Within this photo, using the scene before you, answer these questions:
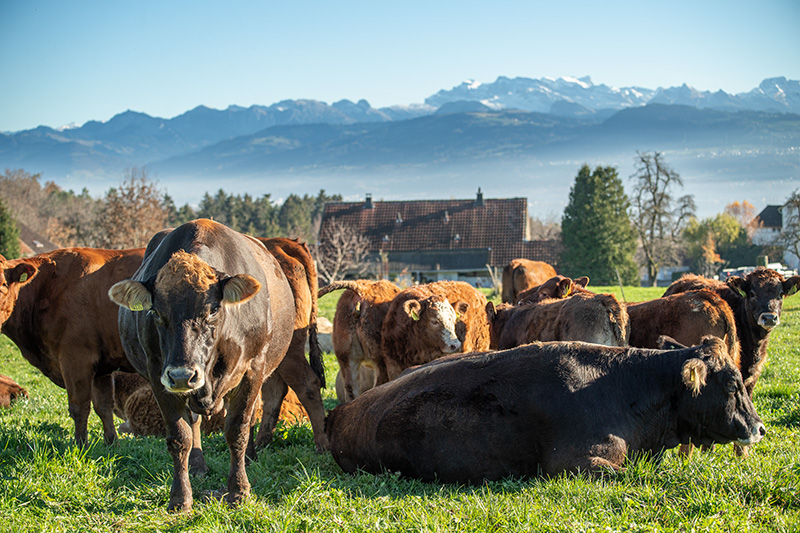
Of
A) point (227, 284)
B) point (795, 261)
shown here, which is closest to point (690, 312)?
point (227, 284)

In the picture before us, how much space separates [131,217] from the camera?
1891 inches

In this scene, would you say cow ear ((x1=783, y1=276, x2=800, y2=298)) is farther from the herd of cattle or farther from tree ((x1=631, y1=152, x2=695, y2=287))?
tree ((x1=631, y1=152, x2=695, y2=287))

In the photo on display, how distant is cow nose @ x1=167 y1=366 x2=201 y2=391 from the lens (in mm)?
4406

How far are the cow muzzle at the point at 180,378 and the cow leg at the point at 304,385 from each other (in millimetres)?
2918

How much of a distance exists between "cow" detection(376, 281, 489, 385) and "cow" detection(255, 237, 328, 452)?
58.6 inches

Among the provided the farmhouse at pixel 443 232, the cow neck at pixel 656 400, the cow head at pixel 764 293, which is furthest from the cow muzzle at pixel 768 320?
the farmhouse at pixel 443 232

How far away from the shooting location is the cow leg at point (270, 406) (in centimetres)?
750

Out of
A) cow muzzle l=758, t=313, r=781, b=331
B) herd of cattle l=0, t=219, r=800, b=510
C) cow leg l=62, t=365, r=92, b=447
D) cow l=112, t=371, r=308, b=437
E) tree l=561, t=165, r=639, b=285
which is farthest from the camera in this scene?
tree l=561, t=165, r=639, b=285

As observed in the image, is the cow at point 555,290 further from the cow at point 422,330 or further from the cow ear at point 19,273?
the cow ear at point 19,273

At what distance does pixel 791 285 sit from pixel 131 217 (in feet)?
151

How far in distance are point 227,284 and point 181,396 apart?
0.95m

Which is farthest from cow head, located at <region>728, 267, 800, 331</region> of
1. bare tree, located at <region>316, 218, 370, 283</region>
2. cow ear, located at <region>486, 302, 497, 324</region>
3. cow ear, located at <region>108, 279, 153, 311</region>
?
bare tree, located at <region>316, 218, 370, 283</region>

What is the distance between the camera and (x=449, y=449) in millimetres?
5688

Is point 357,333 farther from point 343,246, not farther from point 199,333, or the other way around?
point 343,246
